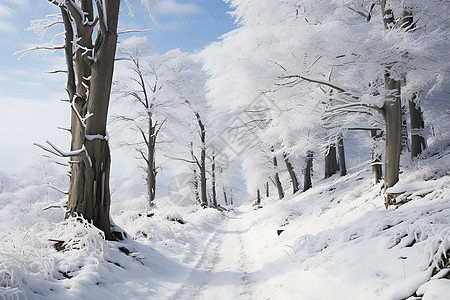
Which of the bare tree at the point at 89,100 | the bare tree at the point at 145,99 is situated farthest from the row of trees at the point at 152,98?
the bare tree at the point at 89,100

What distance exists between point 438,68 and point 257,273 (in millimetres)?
6617

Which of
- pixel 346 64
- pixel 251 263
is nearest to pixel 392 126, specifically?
pixel 346 64

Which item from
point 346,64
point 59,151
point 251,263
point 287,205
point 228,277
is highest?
point 346,64

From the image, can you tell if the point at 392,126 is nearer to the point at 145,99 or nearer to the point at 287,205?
the point at 287,205

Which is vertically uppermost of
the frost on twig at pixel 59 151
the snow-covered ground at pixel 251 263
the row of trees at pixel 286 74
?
the row of trees at pixel 286 74

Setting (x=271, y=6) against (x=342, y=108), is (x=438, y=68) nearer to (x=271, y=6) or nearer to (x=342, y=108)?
(x=342, y=108)

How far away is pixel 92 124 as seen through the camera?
209 inches

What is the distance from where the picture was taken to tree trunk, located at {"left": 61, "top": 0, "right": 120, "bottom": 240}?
202 inches

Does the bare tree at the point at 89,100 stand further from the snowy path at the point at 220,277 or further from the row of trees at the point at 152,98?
the row of trees at the point at 152,98

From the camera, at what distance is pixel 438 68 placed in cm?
689

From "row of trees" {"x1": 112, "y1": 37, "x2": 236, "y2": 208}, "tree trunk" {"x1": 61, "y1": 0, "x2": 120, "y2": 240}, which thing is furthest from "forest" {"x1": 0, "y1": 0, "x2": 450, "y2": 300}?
"row of trees" {"x1": 112, "y1": 37, "x2": 236, "y2": 208}

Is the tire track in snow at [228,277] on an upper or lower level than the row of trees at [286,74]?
lower

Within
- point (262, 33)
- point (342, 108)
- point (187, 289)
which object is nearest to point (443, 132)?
point (342, 108)

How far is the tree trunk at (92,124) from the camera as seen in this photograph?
513 centimetres
